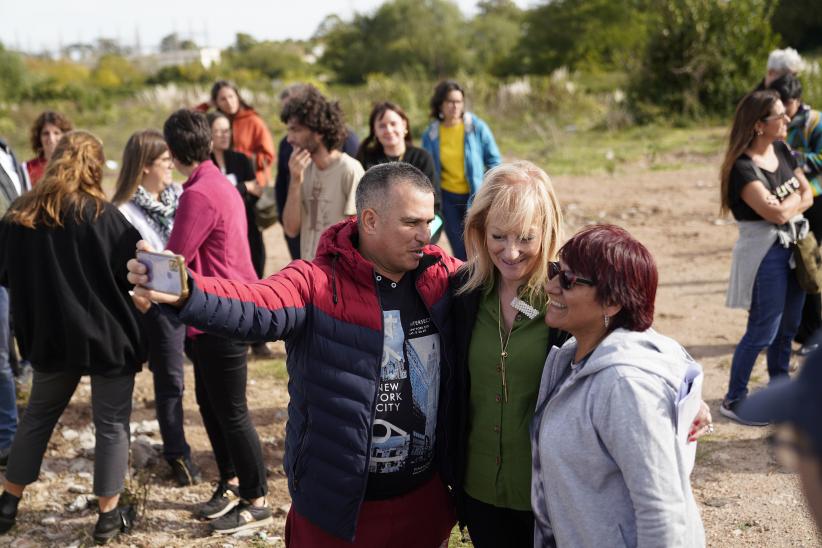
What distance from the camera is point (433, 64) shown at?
1820 inches

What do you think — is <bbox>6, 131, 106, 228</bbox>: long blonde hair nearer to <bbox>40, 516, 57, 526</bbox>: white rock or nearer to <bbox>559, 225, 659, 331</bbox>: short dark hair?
<bbox>40, 516, 57, 526</bbox>: white rock

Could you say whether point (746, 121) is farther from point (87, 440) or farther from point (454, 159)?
point (87, 440)

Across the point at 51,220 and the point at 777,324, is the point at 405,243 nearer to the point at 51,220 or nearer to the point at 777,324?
the point at 51,220

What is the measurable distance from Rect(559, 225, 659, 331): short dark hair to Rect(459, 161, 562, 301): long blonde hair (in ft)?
1.16

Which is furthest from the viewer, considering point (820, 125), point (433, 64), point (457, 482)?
point (433, 64)

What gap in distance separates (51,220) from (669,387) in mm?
2939

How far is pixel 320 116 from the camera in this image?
4.77 meters

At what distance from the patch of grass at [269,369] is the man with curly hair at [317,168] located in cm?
143

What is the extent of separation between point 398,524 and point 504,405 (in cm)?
54

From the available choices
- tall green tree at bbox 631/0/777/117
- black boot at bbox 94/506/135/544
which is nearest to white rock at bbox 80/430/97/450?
black boot at bbox 94/506/135/544

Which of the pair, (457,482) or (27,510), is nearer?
(457,482)

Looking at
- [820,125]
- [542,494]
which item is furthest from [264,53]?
[542,494]

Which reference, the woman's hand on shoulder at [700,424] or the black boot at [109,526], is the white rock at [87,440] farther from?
the woman's hand on shoulder at [700,424]

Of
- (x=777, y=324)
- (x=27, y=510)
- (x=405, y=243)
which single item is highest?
(x=405, y=243)
